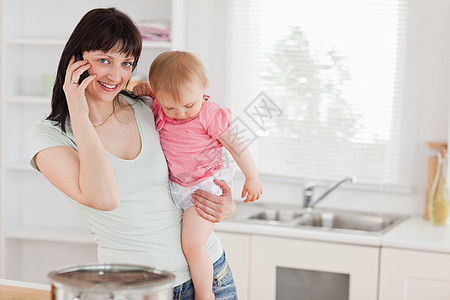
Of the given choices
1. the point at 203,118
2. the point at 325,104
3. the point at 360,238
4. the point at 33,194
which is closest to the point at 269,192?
the point at 325,104

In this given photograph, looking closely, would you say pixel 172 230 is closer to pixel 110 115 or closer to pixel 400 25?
pixel 110 115

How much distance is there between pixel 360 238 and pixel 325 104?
34.8 inches

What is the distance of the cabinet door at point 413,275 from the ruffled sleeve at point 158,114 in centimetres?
135

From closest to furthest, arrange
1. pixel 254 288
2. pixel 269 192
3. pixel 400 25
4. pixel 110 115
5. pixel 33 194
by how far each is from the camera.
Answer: pixel 110 115
pixel 254 288
pixel 400 25
pixel 269 192
pixel 33 194

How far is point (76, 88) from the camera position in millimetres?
1374

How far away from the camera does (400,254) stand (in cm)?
255

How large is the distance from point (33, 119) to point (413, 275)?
2316mm

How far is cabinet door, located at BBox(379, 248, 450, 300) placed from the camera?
251 cm

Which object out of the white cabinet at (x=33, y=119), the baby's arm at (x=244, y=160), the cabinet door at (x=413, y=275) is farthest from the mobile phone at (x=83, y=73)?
the white cabinet at (x=33, y=119)

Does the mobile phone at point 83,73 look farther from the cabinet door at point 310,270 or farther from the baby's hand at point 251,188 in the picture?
the cabinet door at point 310,270

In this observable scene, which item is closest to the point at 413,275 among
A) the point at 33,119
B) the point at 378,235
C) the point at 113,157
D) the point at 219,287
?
the point at 378,235

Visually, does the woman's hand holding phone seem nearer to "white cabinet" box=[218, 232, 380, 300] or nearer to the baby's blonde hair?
the baby's blonde hair

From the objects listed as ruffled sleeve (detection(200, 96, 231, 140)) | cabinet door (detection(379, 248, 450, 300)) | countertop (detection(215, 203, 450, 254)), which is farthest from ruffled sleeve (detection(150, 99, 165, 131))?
cabinet door (detection(379, 248, 450, 300))

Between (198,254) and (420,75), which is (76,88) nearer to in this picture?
(198,254)
